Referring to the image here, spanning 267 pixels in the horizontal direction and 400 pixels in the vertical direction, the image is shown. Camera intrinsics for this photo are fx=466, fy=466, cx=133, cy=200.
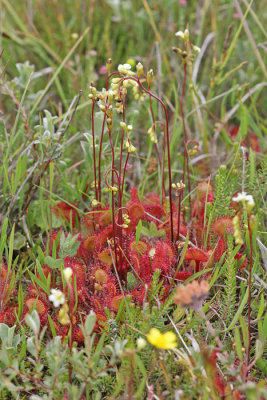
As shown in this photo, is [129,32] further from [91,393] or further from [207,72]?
[91,393]

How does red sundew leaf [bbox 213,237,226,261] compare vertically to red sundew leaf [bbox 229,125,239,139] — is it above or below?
below

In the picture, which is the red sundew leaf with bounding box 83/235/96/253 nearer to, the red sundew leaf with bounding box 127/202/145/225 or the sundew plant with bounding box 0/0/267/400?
the sundew plant with bounding box 0/0/267/400

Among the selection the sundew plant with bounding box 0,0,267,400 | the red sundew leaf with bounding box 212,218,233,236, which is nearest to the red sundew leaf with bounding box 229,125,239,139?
Answer: the sundew plant with bounding box 0,0,267,400

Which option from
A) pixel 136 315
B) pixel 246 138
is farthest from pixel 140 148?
pixel 136 315

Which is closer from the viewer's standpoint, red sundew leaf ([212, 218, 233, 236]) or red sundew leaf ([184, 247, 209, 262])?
red sundew leaf ([184, 247, 209, 262])

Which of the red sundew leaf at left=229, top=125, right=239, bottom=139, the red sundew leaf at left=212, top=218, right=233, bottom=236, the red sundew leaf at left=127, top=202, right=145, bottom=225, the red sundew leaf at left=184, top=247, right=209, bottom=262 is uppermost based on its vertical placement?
the red sundew leaf at left=229, top=125, right=239, bottom=139

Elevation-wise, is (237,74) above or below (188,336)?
above

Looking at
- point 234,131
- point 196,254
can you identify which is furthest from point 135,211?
point 234,131
